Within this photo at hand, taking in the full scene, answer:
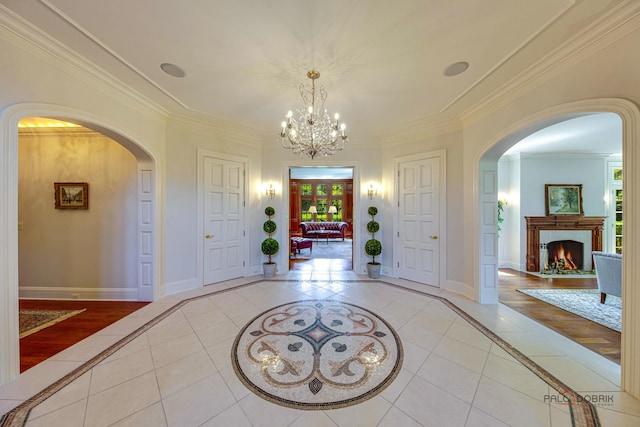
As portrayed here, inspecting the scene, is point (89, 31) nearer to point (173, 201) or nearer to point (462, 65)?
point (173, 201)

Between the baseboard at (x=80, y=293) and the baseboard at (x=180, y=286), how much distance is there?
1.56 feet

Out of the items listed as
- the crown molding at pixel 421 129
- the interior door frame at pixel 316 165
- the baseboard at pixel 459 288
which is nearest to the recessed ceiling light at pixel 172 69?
the interior door frame at pixel 316 165

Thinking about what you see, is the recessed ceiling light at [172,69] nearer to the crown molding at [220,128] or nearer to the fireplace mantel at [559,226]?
the crown molding at [220,128]

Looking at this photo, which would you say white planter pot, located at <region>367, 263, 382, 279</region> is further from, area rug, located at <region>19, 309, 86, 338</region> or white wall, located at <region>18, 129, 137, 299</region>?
area rug, located at <region>19, 309, 86, 338</region>

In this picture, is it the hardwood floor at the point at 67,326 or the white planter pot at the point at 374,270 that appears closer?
the hardwood floor at the point at 67,326

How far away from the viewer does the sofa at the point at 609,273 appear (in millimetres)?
3477

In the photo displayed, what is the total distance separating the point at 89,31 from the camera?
2086 mm

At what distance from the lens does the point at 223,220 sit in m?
4.65

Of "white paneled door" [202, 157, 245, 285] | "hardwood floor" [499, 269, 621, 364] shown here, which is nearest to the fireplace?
"hardwood floor" [499, 269, 621, 364]

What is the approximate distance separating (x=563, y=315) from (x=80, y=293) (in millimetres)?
7577

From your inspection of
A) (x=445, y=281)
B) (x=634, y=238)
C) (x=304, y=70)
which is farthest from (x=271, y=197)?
(x=634, y=238)

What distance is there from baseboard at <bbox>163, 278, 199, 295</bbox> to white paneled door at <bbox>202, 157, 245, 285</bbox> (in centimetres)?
21

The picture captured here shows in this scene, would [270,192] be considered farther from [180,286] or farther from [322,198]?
[322,198]

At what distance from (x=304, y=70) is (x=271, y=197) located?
3024 millimetres
